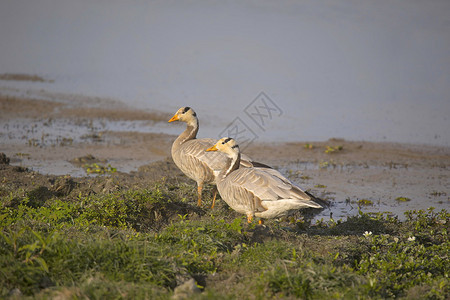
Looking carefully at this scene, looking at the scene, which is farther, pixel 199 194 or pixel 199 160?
pixel 199 160

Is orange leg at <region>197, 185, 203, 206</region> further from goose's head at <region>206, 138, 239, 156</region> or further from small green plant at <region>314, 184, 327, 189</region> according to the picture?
small green plant at <region>314, 184, 327, 189</region>

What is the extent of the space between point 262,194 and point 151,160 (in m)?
5.77

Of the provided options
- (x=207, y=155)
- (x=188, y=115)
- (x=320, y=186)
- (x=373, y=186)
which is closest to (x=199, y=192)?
(x=207, y=155)

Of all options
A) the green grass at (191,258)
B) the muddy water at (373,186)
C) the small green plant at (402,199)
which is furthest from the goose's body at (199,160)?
the small green plant at (402,199)

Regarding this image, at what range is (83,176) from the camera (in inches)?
402

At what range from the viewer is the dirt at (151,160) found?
30.9ft

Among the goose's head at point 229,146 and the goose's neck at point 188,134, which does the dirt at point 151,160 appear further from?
the goose's head at point 229,146

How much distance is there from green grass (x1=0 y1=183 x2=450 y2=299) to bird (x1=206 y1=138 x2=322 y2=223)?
0.28m

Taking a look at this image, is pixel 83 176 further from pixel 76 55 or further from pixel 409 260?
pixel 76 55

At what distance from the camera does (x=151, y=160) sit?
1209 cm

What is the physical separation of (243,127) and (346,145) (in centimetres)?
317

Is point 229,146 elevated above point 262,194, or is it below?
above

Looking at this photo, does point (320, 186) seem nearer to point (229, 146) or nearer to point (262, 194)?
point (229, 146)

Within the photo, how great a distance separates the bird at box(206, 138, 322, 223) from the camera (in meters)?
6.66
